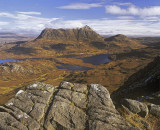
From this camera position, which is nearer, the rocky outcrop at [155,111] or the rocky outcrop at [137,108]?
the rocky outcrop at [137,108]

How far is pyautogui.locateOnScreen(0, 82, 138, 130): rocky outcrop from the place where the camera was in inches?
503

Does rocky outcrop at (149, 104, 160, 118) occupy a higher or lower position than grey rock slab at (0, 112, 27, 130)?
lower

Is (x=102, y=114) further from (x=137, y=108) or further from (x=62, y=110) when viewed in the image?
(x=137, y=108)

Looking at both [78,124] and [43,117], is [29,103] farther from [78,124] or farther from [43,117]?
[78,124]

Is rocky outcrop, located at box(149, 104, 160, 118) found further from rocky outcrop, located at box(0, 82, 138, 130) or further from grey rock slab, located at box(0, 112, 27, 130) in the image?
grey rock slab, located at box(0, 112, 27, 130)

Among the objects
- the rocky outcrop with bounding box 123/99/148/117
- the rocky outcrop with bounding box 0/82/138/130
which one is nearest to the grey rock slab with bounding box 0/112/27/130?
the rocky outcrop with bounding box 0/82/138/130

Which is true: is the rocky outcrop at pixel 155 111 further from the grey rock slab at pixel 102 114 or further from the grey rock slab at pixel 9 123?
the grey rock slab at pixel 9 123

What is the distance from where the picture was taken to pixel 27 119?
13297mm

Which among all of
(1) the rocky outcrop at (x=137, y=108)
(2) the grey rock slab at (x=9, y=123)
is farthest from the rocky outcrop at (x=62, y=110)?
(1) the rocky outcrop at (x=137, y=108)

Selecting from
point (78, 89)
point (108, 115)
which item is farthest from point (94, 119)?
point (78, 89)

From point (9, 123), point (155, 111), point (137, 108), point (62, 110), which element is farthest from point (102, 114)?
point (9, 123)

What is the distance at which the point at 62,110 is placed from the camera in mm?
14250

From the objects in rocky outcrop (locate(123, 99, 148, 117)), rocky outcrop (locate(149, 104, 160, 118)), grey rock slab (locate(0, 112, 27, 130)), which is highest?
grey rock slab (locate(0, 112, 27, 130))

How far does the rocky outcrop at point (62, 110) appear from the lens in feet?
41.9
